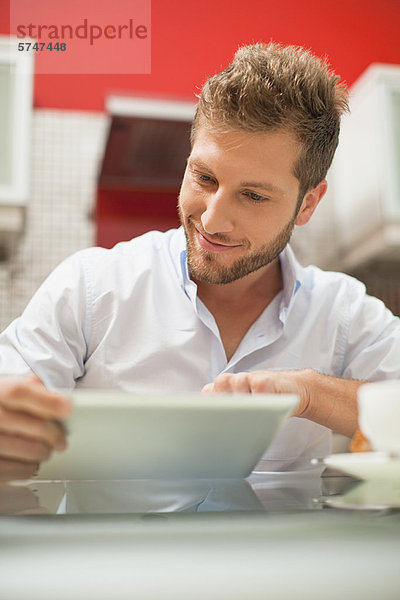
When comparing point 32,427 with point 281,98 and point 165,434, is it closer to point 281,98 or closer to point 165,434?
point 165,434

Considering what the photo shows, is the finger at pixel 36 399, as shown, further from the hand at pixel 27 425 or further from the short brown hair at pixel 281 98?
the short brown hair at pixel 281 98

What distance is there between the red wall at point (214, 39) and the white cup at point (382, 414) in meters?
2.52

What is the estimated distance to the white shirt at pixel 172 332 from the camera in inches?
48.6

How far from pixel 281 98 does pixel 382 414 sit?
3.04ft

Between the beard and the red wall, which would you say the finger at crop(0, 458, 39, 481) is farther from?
the red wall

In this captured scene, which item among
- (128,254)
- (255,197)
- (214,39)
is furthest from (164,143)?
(255,197)

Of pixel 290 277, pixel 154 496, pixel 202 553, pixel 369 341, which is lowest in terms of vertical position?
pixel 369 341

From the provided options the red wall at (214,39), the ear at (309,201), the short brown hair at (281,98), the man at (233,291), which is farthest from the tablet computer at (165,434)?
the red wall at (214,39)

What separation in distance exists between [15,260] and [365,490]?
222cm

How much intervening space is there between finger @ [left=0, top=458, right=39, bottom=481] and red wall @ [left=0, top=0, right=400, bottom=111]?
7.85 feet

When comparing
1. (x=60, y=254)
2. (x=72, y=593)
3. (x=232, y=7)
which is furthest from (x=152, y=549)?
(x=232, y=7)

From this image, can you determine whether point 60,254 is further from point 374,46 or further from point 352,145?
point 374,46

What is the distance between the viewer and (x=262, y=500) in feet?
1.57

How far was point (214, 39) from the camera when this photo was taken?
2883mm
